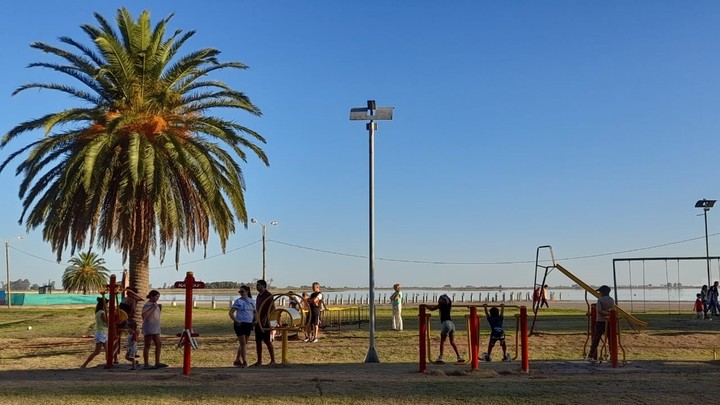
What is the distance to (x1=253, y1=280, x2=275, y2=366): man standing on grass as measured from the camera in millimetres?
14719

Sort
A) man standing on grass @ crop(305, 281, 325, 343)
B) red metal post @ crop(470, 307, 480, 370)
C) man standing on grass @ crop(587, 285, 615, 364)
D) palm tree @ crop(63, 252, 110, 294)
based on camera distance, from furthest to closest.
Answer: palm tree @ crop(63, 252, 110, 294) < man standing on grass @ crop(305, 281, 325, 343) < man standing on grass @ crop(587, 285, 615, 364) < red metal post @ crop(470, 307, 480, 370)

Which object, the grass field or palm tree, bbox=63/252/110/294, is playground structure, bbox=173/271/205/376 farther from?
palm tree, bbox=63/252/110/294

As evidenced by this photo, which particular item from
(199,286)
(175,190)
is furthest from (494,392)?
(175,190)

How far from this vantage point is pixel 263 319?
15.0 metres

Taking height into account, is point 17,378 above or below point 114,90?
below

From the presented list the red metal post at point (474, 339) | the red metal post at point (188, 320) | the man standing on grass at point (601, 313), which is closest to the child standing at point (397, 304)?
the man standing on grass at point (601, 313)

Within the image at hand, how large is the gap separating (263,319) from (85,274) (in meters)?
76.6

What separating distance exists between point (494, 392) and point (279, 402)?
3344mm

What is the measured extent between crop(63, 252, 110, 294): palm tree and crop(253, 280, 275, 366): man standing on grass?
75.0 meters

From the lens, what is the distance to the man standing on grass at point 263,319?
48.3 ft

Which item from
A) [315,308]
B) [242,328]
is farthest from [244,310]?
[315,308]

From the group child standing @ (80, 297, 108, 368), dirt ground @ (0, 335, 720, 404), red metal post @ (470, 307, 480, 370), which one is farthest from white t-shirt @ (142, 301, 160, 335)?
red metal post @ (470, 307, 480, 370)

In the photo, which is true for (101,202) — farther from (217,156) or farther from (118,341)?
(118,341)

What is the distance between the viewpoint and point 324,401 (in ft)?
34.6
